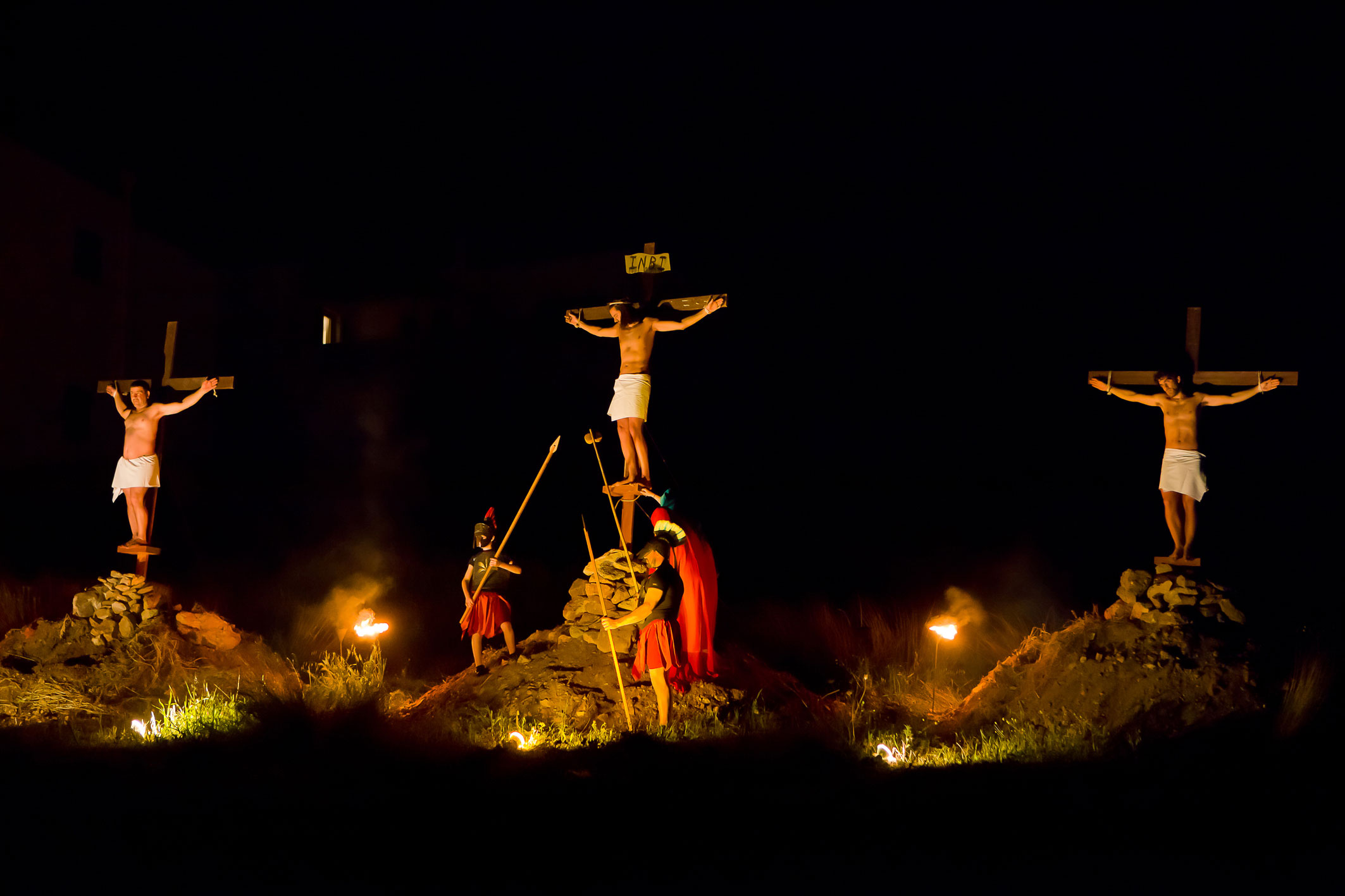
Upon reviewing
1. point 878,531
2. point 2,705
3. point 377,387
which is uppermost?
point 377,387

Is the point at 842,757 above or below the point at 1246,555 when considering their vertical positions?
below

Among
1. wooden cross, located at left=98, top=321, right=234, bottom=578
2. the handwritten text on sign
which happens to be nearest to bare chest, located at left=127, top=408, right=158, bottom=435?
wooden cross, located at left=98, top=321, right=234, bottom=578

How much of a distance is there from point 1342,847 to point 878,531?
8812 mm

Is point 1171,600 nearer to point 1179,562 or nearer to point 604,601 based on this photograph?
point 1179,562

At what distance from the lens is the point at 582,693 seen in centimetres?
828

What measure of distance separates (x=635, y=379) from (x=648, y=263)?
3.63 ft

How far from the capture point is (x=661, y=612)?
24.9ft

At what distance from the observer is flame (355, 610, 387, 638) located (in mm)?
9805

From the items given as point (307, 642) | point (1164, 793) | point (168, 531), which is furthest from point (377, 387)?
point (1164, 793)

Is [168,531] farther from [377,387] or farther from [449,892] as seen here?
[449,892]

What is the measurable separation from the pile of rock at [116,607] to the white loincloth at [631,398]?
5.10 metres

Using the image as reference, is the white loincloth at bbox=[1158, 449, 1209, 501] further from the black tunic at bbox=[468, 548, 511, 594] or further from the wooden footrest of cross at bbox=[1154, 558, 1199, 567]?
the black tunic at bbox=[468, 548, 511, 594]

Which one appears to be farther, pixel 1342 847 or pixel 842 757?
pixel 842 757

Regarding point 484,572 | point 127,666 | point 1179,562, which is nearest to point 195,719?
point 127,666
